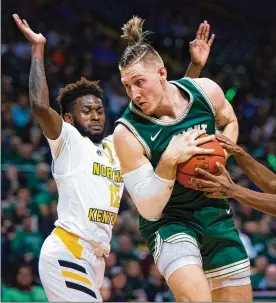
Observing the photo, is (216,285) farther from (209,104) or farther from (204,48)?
(204,48)

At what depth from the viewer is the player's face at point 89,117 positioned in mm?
5656

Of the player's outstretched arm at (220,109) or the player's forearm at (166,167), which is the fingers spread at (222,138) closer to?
the player's outstretched arm at (220,109)

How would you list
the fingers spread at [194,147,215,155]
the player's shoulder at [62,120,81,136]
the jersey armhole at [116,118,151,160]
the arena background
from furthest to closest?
the arena background < the player's shoulder at [62,120,81,136] < the jersey armhole at [116,118,151,160] < the fingers spread at [194,147,215,155]

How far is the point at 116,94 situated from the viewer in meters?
13.4

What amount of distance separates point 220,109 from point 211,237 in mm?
874

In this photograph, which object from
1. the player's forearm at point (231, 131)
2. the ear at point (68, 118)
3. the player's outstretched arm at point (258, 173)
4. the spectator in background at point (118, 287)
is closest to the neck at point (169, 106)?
the player's forearm at point (231, 131)

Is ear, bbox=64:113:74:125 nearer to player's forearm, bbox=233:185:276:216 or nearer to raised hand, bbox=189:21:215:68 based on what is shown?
raised hand, bbox=189:21:215:68

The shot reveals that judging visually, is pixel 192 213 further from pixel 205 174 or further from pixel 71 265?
pixel 71 265

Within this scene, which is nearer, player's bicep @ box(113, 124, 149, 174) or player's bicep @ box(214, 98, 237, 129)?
player's bicep @ box(113, 124, 149, 174)

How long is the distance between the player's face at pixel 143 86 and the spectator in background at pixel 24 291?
449 centimetres

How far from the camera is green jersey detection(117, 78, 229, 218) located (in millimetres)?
4617

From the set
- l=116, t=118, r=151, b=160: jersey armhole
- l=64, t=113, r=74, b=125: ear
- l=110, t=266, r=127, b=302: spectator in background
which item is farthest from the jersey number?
l=110, t=266, r=127, b=302: spectator in background

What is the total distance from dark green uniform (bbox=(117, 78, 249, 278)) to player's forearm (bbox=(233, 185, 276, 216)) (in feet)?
0.92

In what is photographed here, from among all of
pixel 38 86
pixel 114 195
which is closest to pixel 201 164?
pixel 114 195
